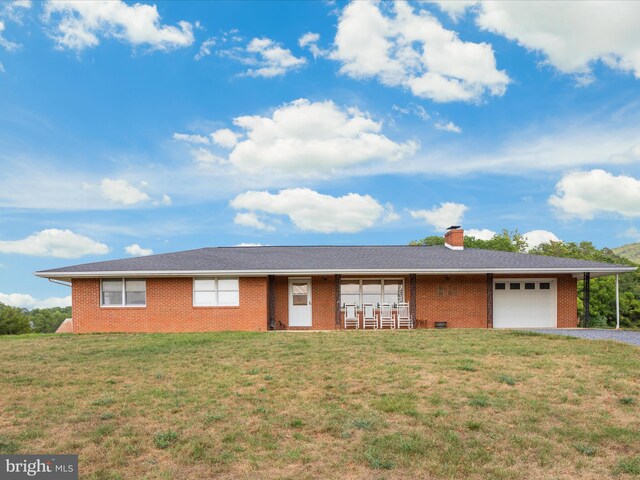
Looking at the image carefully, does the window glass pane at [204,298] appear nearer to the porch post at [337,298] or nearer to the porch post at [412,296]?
the porch post at [337,298]

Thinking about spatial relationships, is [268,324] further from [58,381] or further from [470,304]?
[58,381]

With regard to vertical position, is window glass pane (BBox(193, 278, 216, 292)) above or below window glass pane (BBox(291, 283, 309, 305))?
above

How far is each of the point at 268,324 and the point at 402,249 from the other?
782cm

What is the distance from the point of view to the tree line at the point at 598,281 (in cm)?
3725

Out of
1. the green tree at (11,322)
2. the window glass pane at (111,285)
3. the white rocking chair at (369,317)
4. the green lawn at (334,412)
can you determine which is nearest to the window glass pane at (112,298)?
the window glass pane at (111,285)

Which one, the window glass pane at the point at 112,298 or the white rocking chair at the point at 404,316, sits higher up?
the window glass pane at the point at 112,298

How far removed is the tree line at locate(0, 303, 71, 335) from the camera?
200 feet

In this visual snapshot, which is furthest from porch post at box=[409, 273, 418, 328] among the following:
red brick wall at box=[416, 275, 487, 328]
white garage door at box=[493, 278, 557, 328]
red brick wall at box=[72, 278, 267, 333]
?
red brick wall at box=[72, 278, 267, 333]

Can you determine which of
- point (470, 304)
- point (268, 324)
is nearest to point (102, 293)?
point (268, 324)

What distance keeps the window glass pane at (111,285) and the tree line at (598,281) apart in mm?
23345

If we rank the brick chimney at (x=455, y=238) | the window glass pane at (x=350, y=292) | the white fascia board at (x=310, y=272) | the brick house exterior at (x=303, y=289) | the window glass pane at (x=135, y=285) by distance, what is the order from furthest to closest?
1. the brick chimney at (x=455, y=238)
2. the window glass pane at (x=350, y=292)
3. the window glass pane at (x=135, y=285)
4. the brick house exterior at (x=303, y=289)
5. the white fascia board at (x=310, y=272)

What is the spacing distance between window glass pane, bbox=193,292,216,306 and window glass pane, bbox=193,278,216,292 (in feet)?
0.55

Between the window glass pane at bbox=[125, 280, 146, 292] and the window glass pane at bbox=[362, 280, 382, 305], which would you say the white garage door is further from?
the window glass pane at bbox=[125, 280, 146, 292]

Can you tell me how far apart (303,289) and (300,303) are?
0.56 m
